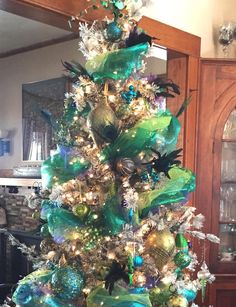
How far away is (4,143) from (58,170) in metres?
2.77

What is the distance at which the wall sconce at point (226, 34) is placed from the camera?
2.65 meters

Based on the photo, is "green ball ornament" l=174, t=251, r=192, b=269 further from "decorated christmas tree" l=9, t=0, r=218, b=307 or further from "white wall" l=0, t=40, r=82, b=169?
"white wall" l=0, t=40, r=82, b=169

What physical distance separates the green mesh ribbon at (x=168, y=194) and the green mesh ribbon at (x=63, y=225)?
0.23 meters

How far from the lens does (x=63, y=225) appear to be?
4.36 feet

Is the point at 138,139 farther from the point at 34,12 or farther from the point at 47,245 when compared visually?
the point at 34,12

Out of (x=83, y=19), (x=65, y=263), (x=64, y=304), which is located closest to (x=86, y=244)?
(x=65, y=263)

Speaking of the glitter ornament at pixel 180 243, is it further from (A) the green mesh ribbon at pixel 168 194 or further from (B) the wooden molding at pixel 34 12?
(B) the wooden molding at pixel 34 12

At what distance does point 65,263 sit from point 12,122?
9.65 feet

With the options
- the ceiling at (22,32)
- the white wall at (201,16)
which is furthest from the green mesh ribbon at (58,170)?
the ceiling at (22,32)

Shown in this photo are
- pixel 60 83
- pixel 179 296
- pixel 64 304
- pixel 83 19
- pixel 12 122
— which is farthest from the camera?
pixel 12 122

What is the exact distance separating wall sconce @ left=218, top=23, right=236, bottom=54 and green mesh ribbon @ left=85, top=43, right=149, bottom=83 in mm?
1485

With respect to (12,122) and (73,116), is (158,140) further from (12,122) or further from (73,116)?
(12,122)

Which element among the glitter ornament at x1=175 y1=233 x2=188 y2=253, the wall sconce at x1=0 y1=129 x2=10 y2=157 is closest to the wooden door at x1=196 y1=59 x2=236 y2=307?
the glitter ornament at x1=175 y1=233 x2=188 y2=253

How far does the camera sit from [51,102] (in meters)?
3.66
